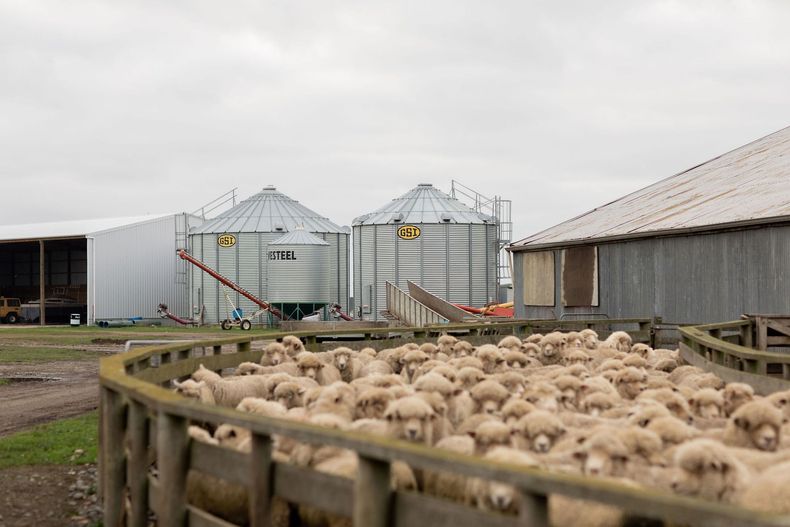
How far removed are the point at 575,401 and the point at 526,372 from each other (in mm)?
3040

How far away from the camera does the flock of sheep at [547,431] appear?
5426 mm

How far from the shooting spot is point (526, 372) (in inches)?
484

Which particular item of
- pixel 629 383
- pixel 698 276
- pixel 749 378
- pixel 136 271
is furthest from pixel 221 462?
pixel 136 271

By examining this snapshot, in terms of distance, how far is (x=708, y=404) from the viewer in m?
8.46

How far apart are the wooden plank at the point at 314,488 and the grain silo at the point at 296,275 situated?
50.2 metres

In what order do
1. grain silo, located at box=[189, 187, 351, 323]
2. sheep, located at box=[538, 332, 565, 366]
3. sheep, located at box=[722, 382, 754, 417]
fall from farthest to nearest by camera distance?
grain silo, located at box=[189, 187, 351, 323]
sheep, located at box=[538, 332, 565, 366]
sheep, located at box=[722, 382, 754, 417]

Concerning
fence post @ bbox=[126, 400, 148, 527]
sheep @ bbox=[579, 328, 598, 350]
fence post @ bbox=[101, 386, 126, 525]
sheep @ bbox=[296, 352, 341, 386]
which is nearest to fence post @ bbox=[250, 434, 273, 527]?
fence post @ bbox=[126, 400, 148, 527]

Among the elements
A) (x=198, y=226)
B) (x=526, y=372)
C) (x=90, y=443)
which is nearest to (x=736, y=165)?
(x=526, y=372)

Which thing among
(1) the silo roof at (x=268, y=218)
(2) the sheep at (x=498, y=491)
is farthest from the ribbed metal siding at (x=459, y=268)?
(2) the sheep at (x=498, y=491)

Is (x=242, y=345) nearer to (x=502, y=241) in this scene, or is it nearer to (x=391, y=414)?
(x=391, y=414)

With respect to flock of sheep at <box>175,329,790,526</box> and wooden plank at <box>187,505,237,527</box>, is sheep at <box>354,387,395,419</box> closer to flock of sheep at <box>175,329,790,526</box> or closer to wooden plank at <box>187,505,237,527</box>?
flock of sheep at <box>175,329,790,526</box>

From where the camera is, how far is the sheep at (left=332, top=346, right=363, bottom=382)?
13.0 meters

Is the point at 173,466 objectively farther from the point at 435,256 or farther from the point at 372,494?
the point at 435,256

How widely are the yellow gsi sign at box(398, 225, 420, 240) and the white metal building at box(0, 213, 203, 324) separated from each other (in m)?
18.1
